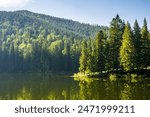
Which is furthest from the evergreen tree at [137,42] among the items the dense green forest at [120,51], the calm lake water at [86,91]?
the calm lake water at [86,91]

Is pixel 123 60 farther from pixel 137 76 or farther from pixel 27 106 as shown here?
pixel 27 106

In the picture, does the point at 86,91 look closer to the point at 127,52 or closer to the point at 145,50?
the point at 127,52

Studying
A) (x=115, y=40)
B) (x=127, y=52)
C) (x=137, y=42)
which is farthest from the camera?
(x=115, y=40)

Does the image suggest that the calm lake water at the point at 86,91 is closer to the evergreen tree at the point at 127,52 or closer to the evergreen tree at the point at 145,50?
the evergreen tree at the point at 127,52

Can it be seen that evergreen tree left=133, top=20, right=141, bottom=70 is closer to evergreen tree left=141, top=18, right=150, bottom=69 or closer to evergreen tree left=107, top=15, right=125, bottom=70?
evergreen tree left=141, top=18, right=150, bottom=69

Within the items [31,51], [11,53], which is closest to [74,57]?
[31,51]

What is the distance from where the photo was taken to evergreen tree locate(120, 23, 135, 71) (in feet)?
201

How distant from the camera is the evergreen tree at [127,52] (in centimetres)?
6119

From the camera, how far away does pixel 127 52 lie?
62.2m

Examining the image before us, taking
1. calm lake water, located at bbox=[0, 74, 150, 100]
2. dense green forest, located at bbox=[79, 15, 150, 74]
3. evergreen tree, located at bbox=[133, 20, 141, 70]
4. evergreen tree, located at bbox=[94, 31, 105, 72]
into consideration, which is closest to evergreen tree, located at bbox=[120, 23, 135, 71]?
dense green forest, located at bbox=[79, 15, 150, 74]

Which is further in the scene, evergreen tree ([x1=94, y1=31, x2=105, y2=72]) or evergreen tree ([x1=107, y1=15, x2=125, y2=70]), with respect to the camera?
evergreen tree ([x1=94, y1=31, x2=105, y2=72])

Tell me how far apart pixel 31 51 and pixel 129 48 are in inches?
3228

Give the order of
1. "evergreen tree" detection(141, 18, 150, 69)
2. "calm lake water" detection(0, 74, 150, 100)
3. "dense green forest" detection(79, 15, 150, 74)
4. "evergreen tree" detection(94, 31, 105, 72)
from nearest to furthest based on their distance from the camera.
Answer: "calm lake water" detection(0, 74, 150, 100) < "dense green forest" detection(79, 15, 150, 74) < "evergreen tree" detection(141, 18, 150, 69) < "evergreen tree" detection(94, 31, 105, 72)

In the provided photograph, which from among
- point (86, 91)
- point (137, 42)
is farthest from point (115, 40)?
point (86, 91)
